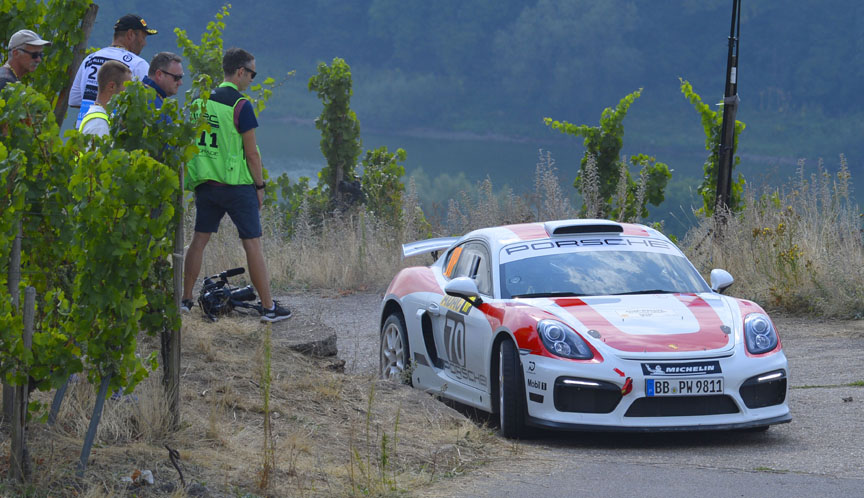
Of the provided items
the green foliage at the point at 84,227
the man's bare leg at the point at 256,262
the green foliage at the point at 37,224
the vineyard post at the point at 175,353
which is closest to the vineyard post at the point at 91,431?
the green foliage at the point at 84,227

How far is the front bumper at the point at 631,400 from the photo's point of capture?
6.96 m

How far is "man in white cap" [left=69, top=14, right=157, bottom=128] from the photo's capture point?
8.23 m

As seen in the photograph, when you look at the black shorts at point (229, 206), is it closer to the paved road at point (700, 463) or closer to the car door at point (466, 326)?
the car door at point (466, 326)

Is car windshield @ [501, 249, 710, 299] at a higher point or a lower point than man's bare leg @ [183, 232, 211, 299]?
lower

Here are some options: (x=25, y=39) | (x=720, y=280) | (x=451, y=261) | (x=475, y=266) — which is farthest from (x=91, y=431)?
(x=720, y=280)

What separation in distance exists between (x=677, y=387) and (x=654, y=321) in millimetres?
594

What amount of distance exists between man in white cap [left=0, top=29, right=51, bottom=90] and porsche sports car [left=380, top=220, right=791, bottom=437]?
10.4 feet

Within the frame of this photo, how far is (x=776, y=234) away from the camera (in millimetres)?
14680

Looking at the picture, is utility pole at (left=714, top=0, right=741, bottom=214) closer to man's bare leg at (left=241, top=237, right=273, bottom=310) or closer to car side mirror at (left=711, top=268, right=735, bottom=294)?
car side mirror at (left=711, top=268, right=735, bottom=294)

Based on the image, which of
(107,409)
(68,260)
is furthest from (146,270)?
(107,409)

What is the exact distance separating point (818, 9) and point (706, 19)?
26.7ft

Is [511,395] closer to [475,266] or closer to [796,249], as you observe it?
[475,266]

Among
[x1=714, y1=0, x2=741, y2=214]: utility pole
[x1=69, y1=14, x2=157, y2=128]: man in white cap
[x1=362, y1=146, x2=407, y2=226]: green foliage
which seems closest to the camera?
[x1=69, y1=14, x2=157, y2=128]: man in white cap

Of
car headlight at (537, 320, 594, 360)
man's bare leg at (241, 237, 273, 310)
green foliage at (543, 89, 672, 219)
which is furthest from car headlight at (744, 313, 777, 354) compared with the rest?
green foliage at (543, 89, 672, 219)
